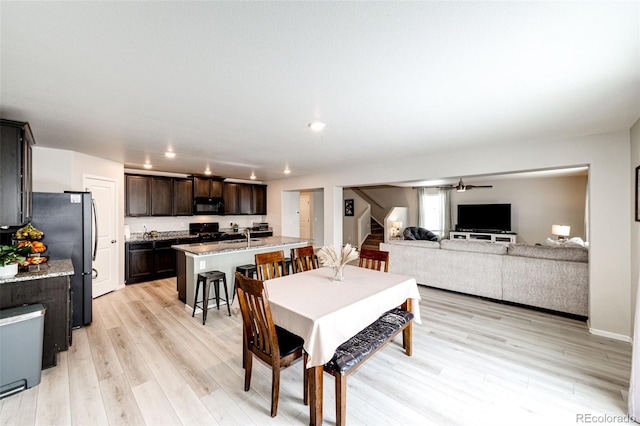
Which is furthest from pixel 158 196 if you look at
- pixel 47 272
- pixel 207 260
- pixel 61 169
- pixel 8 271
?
pixel 8 271

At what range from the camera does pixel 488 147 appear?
381 centimetres

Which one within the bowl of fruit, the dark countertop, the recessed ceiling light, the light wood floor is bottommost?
the light wood floor

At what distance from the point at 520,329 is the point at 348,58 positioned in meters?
3.73

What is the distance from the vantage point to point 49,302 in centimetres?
252

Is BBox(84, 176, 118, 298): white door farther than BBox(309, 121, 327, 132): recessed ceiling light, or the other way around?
BBox(84, 176, 118, 298): white door

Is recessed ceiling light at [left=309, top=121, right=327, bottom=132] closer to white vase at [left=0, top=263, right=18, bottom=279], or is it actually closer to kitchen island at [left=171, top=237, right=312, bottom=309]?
kitchen island at [left=171, top=237, right=312, bottom=309]

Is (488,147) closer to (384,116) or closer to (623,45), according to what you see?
(384,116)

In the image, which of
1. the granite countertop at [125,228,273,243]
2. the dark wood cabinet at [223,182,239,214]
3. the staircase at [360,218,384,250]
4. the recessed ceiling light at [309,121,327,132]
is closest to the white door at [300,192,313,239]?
the staircase at [360,218,384,250]

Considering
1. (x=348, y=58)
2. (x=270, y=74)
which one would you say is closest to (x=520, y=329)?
(x=348, y=58)

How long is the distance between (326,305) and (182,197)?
544 cm

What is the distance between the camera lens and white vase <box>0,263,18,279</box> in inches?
89.4

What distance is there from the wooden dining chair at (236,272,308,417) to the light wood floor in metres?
0.26

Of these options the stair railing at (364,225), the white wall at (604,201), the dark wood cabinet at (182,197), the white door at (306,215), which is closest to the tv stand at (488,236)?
the stair railing at (364,225)

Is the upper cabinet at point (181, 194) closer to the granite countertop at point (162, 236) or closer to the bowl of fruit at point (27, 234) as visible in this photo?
the granite countertop at point (162, 236)
